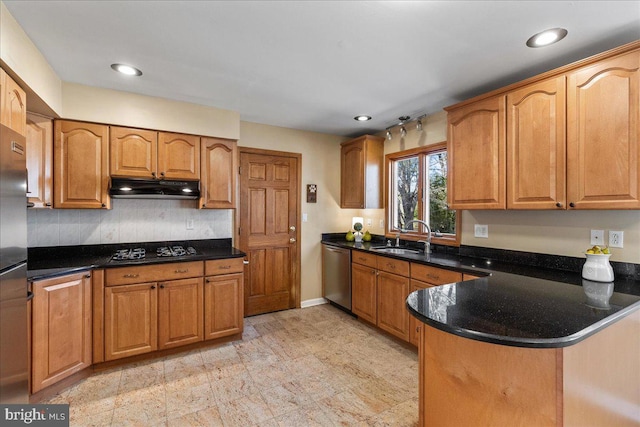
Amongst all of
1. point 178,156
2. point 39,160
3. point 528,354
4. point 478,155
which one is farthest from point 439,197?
point 39,160

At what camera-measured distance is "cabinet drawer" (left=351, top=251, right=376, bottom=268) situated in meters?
3.18

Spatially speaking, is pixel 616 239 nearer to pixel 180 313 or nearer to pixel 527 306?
pixel 527 306

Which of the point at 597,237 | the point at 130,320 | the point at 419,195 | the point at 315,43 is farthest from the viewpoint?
the point at 419,195

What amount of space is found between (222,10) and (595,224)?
9.04ft

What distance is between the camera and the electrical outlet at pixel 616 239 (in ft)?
6.30

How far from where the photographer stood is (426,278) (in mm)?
2541

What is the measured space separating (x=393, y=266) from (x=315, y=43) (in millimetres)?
2065

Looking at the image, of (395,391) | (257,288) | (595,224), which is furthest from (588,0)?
(257,288)

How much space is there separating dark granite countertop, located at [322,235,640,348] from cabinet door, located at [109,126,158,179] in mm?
2601

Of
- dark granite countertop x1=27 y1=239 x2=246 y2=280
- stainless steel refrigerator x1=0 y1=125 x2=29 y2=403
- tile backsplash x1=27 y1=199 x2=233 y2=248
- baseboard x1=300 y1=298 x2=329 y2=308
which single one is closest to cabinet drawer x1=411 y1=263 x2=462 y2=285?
dark granite countertop x1=27 y1=239 x2=246 y2=280

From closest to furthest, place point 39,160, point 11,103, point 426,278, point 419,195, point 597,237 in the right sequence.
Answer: point 11,103
point 597,237
point 39,160
point 426,278
point 419,195

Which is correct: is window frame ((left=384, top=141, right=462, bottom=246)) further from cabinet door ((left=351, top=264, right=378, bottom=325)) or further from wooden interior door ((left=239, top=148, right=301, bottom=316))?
A: wooden interior door ((left=239, top=148, right=301, bottom=316))

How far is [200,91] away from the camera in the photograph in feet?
8.73

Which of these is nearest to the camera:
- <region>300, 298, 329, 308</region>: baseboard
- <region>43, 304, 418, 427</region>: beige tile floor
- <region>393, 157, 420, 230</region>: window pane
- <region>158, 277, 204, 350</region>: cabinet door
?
<region>43, 304, 418, 427</region>: beige tile floor
